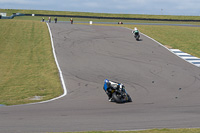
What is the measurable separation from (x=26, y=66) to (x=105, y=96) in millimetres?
10528

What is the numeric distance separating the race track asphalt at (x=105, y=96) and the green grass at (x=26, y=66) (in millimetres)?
1114

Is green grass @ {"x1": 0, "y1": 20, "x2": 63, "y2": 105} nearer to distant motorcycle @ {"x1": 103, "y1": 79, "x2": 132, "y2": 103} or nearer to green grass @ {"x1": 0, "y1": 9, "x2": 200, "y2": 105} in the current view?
green grass @ {"x1": 0, "y1": 9, "x2": 200, "y2": 105}

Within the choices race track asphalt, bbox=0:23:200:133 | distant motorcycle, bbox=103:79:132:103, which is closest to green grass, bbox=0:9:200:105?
race track asphalt, bbox=0:23:200:133

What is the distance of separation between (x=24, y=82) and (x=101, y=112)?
348 inches

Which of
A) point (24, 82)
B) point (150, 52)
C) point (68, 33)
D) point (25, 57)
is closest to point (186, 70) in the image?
point (150, 52)

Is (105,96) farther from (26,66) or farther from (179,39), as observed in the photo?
(179,39)

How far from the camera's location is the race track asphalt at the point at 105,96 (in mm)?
10422

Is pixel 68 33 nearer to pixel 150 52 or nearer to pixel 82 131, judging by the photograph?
pixel 150 52

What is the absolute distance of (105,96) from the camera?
52.7 feet

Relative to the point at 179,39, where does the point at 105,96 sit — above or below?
below

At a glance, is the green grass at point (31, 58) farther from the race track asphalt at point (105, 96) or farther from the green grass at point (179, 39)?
the race track asphalt at point (105, 96)

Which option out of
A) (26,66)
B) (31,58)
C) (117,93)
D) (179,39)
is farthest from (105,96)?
(179,39)

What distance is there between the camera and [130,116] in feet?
37.8

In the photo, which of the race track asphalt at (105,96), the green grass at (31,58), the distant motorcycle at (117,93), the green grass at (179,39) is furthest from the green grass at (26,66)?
the green grass at (179,39)
